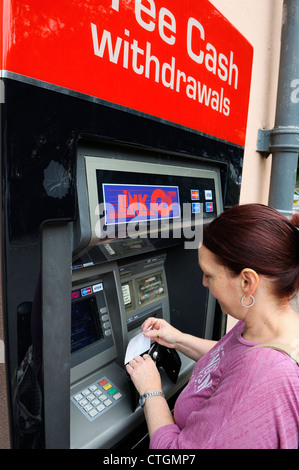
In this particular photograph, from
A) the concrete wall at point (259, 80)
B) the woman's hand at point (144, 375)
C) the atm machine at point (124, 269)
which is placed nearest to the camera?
the atm machine at point (124, 269)

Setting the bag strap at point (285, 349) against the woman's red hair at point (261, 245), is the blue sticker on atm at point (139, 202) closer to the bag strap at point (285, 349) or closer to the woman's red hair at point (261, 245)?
the woman's red hair at point (261, 245)

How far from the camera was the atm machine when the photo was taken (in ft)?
3.18

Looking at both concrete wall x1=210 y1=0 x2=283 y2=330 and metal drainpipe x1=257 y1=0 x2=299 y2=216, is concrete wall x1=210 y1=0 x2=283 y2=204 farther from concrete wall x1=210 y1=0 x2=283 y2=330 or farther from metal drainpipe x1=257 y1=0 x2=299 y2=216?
metal drainpipe x1=257 y1=0 x2=299 y2=216

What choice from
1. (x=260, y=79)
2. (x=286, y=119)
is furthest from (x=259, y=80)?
(x=286, y=119)

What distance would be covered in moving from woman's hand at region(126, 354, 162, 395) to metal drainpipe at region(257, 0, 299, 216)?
1734 millimetres

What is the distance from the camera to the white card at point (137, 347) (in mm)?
1330

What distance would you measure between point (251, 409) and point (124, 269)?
802mm

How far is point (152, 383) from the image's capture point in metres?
1.23

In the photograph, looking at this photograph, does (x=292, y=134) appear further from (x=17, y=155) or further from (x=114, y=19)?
(x=17, y=155)

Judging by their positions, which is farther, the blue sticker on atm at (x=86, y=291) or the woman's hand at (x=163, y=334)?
the woman's hand at (x=163, y=334)

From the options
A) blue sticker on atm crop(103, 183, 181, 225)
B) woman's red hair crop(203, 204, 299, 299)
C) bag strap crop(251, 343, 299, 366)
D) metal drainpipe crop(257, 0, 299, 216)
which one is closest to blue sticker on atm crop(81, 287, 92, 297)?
blue sticker on atm crop(103, 183, 181, 225)

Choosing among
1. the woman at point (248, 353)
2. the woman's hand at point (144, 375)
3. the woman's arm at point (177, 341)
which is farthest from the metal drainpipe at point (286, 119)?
the woman's hand at point (144, 375)

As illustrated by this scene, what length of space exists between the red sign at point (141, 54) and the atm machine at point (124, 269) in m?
0.16

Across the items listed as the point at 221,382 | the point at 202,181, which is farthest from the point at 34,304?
the point at 202,181
